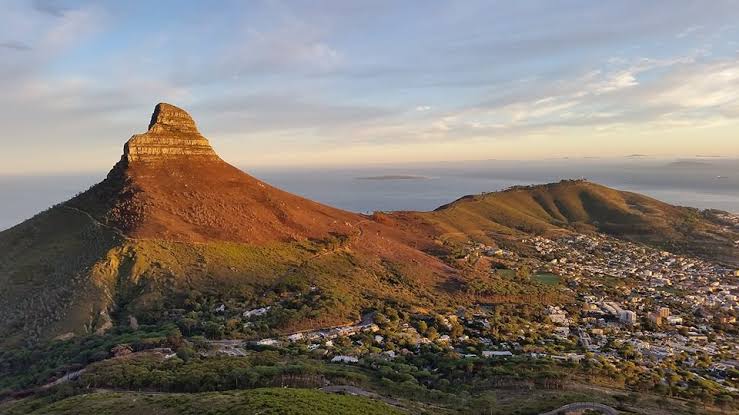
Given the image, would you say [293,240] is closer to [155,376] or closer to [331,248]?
[331,248]

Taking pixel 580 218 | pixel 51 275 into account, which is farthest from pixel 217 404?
pixel 580 218

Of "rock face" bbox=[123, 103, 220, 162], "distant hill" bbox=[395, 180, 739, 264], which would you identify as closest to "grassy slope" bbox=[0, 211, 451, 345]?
"rock face" bbox=[123, 103, 220, 162]

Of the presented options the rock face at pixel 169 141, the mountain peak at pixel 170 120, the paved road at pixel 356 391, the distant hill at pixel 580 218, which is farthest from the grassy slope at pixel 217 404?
the distant hill at pixel 580 218

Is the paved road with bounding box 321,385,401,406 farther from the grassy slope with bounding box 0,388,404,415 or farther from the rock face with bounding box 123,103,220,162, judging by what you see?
the rock face with bounding box 123,103,220,162

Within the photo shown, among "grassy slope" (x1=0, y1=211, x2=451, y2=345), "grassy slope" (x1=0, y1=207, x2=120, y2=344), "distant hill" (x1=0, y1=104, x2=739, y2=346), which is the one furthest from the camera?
"distant hill" (x1=0, y1=104, x2=739, y2=346)

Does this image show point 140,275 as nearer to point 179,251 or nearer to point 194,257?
point 179,251

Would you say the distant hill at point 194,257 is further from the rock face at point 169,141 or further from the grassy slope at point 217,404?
the grassy slope at point 217,404
